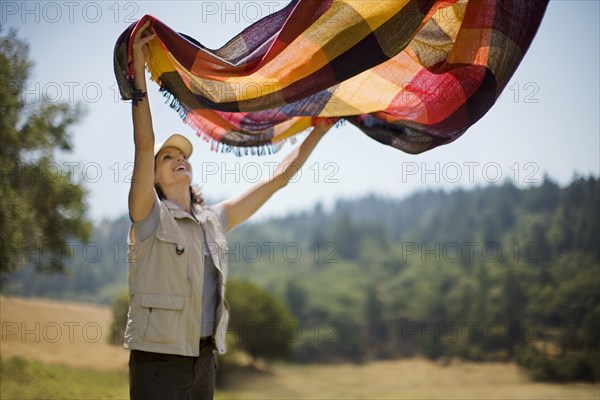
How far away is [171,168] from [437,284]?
21.6 m

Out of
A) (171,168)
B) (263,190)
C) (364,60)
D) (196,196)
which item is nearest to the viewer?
(364,60)

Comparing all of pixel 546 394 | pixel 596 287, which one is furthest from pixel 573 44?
pixel 546 394

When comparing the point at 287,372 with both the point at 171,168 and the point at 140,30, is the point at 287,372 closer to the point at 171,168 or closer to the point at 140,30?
the point at 171,168

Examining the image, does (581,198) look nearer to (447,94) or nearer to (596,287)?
(596,287)

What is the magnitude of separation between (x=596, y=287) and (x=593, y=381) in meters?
1.34

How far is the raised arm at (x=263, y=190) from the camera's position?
2.54 m

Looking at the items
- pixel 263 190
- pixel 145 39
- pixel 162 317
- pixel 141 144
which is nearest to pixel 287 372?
pixel 263 190

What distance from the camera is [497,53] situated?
1.88m

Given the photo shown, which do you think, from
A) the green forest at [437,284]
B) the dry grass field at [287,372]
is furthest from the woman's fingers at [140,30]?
the green forest at [437,284]

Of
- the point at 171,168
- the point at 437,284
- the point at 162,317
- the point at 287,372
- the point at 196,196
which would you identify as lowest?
the point at 287,372

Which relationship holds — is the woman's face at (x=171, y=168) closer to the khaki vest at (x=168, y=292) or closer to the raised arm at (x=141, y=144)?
the khaki vest at (x=168, y=292)

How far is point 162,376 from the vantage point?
1.98m

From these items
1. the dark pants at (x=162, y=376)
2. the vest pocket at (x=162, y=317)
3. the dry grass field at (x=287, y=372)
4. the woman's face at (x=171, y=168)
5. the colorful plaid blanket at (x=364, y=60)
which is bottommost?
the dry grass field at (x=287, y=372)

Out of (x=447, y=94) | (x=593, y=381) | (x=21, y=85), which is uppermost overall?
(x=21, y=85)
